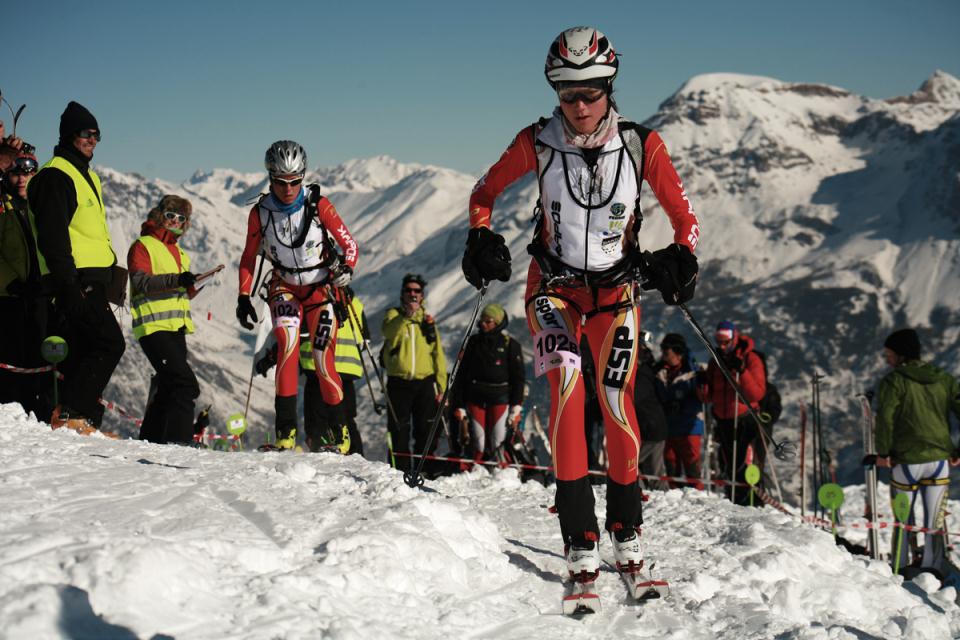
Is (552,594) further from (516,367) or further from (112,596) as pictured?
(516,367)

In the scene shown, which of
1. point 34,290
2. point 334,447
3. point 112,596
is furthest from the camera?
point 334,447

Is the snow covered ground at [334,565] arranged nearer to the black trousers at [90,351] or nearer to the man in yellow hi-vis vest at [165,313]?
the black trousers at [90,351]

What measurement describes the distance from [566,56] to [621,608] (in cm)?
297

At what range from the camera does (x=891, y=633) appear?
17.0 feet

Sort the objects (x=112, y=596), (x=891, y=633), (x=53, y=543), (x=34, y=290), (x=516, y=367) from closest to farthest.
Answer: (x=112, y=596), (x=53, y=543), (x=891, y=633), (x=34, y=290), (x=516, y=367)

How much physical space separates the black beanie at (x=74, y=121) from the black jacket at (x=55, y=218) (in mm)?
452

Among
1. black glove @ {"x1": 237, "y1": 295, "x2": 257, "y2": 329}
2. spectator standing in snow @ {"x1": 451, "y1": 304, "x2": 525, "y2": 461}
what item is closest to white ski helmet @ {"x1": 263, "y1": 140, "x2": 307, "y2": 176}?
black glove @ {"x1": 237, "y1": 295, "x2": 257, "y2": 329}

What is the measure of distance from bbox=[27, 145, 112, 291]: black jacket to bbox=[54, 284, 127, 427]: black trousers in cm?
29

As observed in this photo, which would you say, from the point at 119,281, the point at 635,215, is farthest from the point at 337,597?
the point at 119,281

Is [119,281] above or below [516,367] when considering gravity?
above

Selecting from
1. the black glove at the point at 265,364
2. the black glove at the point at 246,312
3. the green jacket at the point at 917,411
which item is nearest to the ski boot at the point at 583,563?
the black glove at the point at 246,312


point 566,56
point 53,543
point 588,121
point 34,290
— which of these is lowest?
point 53,543

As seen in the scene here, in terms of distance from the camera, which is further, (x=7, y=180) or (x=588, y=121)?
(x=7, y=180)

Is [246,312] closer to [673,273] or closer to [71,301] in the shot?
[71,301]
